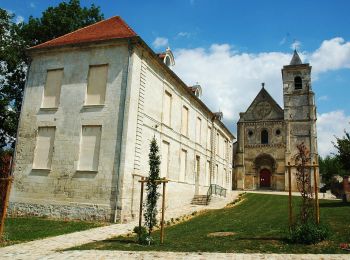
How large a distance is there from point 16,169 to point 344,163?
19137mm

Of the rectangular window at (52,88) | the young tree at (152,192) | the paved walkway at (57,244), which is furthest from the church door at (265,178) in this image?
the young tree at (152,192)

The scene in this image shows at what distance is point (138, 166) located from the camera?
1719cm

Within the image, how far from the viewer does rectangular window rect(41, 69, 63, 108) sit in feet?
60.3

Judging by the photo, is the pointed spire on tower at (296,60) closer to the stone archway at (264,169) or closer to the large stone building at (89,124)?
the stone archway at (264,169)

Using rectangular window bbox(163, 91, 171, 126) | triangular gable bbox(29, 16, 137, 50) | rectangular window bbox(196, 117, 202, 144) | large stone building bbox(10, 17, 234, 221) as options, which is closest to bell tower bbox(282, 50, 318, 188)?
rectangular window bbox(196, 117, 202, 144)

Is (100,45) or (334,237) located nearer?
(334,237)

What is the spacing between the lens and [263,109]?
4962 cm

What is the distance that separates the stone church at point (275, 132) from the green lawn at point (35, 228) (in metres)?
36.1

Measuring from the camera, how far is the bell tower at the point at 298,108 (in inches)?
1812

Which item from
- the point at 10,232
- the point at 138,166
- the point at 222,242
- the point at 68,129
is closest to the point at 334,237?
the point at 222,242

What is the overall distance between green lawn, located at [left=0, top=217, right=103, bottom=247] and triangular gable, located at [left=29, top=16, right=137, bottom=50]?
9.38 m

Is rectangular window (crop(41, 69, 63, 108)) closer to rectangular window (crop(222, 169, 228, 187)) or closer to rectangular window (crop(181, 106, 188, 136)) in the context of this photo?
rectangular window (crop(181, 106, 188, 136))

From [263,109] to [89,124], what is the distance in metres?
37.0

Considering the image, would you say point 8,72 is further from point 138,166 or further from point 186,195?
point 186,195
